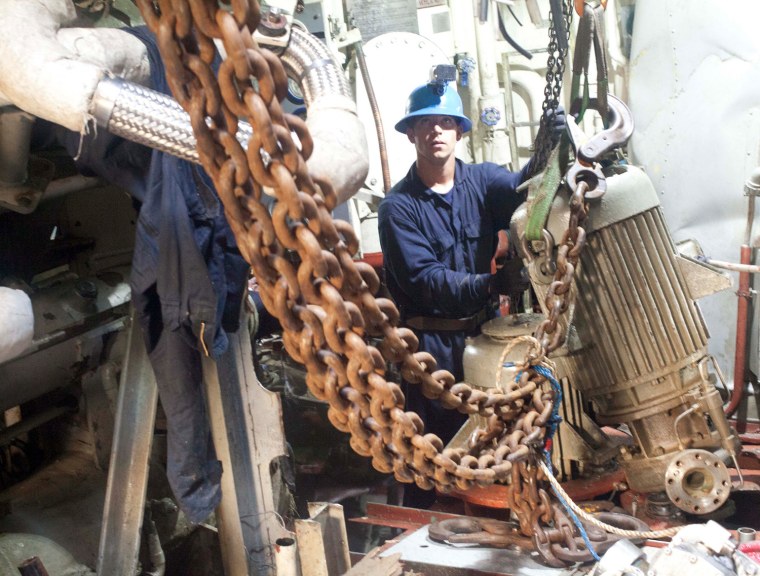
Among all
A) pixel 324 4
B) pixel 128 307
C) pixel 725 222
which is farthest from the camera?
pixel 324 4

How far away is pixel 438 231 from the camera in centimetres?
311

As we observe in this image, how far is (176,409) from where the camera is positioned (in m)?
1.95

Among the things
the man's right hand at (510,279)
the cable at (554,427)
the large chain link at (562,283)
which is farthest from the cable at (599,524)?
the man's right hand at (510,279)

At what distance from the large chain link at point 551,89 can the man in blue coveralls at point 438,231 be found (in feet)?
1.10

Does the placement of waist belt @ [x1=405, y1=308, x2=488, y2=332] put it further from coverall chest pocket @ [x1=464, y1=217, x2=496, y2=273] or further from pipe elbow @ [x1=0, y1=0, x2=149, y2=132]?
pipe elbow @ [x1=0, y1=0, x2=149, y2=132]

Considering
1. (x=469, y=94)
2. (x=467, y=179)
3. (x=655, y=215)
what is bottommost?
(x=655, y=215)

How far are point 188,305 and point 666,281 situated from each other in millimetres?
→ 1417

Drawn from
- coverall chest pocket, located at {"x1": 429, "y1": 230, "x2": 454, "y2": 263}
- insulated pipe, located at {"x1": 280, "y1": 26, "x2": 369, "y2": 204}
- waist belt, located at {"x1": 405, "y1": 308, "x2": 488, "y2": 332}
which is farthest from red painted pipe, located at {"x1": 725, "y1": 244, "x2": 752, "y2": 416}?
insulated pipe, located at {"x1": 280, "y1": 26, "x2": 369, "y2": 204}

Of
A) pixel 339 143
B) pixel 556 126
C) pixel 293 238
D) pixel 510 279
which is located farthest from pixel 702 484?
pixel 293 238

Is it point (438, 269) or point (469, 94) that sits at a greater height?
point (469, 94)

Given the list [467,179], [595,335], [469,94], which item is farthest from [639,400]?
[469,94]

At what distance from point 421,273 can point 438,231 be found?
0.78 ft

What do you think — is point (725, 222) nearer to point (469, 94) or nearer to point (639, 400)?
point (639, 400)

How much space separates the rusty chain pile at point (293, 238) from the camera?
0.96 metres
